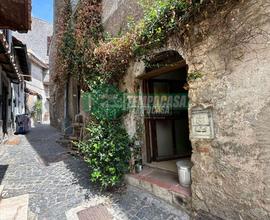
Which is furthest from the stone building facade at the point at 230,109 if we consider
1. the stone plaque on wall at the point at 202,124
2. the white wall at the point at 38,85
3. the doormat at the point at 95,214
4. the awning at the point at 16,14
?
the white wall at the point at 38,85

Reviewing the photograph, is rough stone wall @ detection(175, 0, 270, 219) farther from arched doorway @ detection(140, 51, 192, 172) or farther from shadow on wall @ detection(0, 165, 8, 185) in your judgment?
shadow on wall @ detection(0, 165, 8, 185)

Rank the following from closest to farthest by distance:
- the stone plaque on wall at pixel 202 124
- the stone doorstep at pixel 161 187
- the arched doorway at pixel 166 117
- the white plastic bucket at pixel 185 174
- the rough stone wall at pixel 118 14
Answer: the stone plaque on wall at pixel 202 124 → the stone doorstep at pixel 161 187 → the white plastic bucket at pixel 185 174 → the rough stone wall at pixel 118 14 → the arched doorway at pixel 166 117

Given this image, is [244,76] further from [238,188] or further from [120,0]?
[120,0]

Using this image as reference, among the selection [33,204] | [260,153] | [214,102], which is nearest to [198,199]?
[260,153]

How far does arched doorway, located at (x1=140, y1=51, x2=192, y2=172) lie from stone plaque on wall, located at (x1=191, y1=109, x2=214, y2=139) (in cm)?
177

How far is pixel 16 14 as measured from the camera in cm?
378

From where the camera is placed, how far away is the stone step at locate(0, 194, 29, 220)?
3.51 meters

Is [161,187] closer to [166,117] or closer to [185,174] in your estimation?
[185,174]

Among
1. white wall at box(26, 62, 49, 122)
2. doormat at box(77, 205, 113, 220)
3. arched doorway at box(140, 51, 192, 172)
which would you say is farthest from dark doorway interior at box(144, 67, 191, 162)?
white wall at box(26, 62, 49, 122)

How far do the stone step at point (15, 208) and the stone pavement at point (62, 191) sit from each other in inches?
5.5

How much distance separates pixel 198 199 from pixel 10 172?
4.64 meters

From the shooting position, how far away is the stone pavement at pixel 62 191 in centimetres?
376

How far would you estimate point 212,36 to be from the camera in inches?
115

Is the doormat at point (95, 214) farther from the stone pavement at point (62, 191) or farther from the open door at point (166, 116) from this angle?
the open door at point (166, 116)
